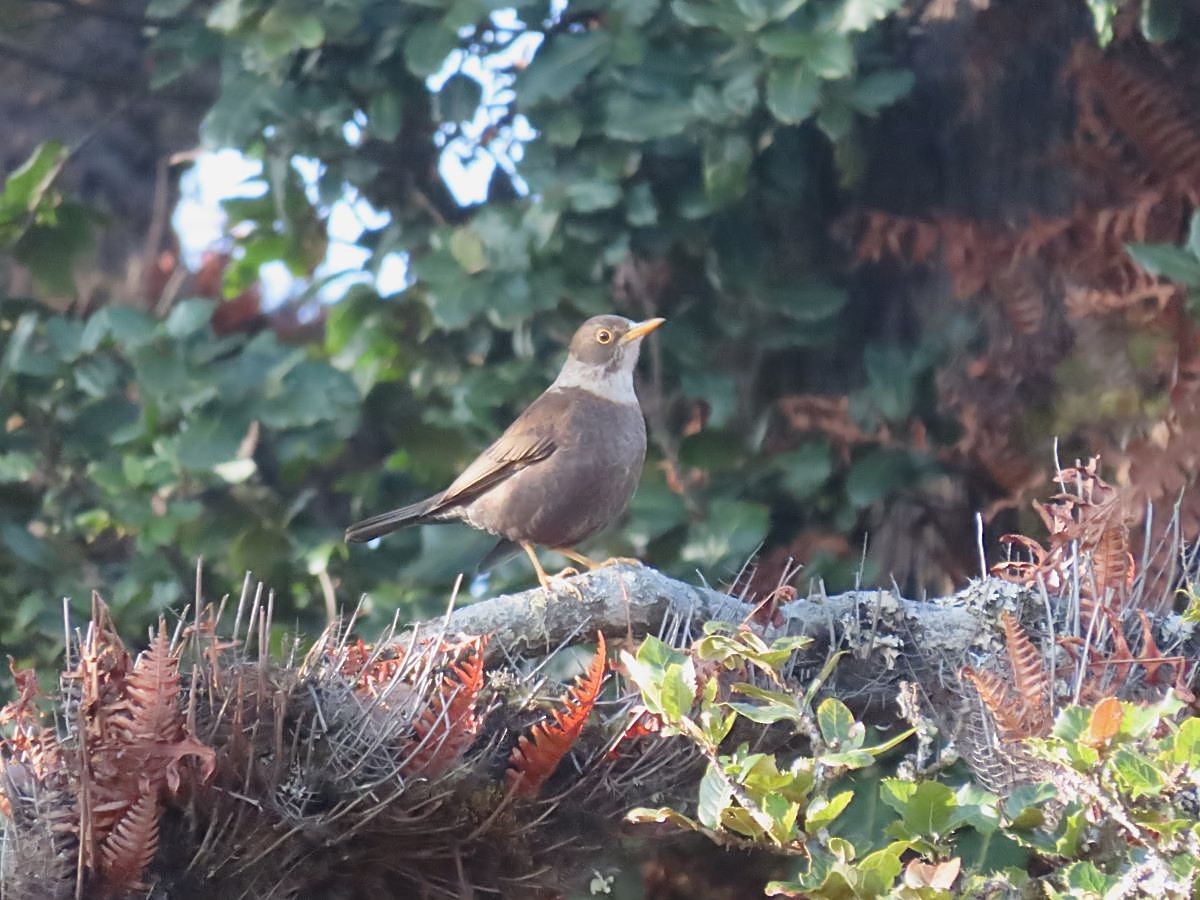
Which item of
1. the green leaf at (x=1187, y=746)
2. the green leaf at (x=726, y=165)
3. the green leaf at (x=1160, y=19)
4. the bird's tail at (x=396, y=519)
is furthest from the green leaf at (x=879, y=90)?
the green leaf at (x=1187, y=746)

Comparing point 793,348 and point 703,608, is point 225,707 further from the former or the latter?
point 793,348

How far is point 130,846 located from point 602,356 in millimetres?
2448

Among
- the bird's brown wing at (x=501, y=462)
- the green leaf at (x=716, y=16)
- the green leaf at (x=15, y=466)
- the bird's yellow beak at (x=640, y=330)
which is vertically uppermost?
the green leaf at (x=716, y=16)

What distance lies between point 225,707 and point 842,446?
2371 millimetres

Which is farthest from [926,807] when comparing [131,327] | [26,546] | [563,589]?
[26,546]

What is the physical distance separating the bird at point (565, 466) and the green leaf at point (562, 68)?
0.62 meters

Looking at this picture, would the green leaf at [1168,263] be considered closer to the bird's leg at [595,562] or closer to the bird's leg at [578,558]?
the bird's leg at [595,562]

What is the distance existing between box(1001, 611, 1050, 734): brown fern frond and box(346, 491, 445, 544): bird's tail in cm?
210

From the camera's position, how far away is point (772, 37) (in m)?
3.93

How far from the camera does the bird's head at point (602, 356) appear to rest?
14.3 feet

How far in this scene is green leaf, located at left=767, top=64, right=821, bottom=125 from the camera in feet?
12.9

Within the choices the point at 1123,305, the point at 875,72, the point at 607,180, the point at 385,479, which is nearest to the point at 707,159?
the point at 607,180

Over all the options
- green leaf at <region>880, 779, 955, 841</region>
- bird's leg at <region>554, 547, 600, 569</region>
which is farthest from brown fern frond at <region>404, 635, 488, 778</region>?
bird's leg at <region>554, 547, 600, 569</region>

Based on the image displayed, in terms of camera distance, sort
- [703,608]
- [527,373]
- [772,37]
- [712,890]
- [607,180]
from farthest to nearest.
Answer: [527,373], [607,180], [772,37], [712,890], [703,608]
